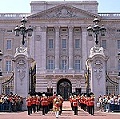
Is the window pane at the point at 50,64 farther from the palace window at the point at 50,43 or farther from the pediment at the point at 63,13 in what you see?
the pediment at the point at 63,13

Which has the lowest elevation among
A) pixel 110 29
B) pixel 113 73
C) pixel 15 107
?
pixel 15 107

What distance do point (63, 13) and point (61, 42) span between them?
18.8 ft

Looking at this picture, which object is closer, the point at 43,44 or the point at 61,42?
the point at 43,44

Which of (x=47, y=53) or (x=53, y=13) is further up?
(x=53, y=13)

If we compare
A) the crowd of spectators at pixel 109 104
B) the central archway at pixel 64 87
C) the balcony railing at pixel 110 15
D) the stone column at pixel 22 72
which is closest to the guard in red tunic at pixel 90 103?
the crowd of spectators at pixel 109 104

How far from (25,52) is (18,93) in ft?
12.3

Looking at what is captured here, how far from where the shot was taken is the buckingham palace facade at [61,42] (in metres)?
70.1

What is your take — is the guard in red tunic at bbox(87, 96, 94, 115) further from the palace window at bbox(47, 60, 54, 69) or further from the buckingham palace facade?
the palace window at bbox(47, 60, 54, 69)

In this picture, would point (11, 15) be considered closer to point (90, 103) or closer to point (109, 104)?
point (109, 104)

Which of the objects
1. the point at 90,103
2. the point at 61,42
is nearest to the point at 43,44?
the point at 61,42

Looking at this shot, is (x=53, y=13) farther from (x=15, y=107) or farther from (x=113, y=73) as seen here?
(x=15, y=107)

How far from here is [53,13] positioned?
7244 centimetres

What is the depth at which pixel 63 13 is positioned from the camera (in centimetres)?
7244

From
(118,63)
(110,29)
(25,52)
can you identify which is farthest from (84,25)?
(25,52)
